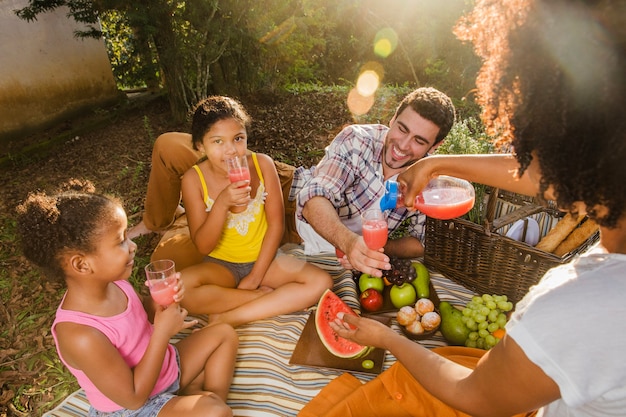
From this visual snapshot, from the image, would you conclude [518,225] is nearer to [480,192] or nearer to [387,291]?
[480,192]

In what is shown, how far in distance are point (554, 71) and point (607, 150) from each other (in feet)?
0.79

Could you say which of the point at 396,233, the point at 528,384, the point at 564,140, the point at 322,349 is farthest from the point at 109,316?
the point at 396,233

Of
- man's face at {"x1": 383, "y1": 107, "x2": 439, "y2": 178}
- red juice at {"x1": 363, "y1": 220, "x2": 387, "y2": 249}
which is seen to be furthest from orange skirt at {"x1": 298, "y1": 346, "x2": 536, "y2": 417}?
man's face at {"x1": 383, "y1": 107, "x2": 439, "y2": 178}

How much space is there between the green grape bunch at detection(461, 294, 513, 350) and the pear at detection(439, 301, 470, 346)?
0.03m

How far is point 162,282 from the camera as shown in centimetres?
202

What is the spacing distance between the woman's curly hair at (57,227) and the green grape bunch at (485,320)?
2153 mm

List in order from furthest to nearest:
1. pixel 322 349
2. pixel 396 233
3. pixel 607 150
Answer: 1. pixel 396 233
2. pixel 322 349
3. pixel 607 150

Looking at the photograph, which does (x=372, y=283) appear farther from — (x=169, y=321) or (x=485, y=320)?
(x=169, y=321)

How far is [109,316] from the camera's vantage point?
186 centimetres

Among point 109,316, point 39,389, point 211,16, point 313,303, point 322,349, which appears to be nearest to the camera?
point 109,316

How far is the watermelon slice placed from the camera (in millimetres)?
2471

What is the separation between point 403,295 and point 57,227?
7.06ft

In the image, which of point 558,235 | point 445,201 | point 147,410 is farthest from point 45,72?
point 558,235

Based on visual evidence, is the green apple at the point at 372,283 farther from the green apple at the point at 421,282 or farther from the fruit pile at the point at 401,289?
the green apple at the point at 421,282
